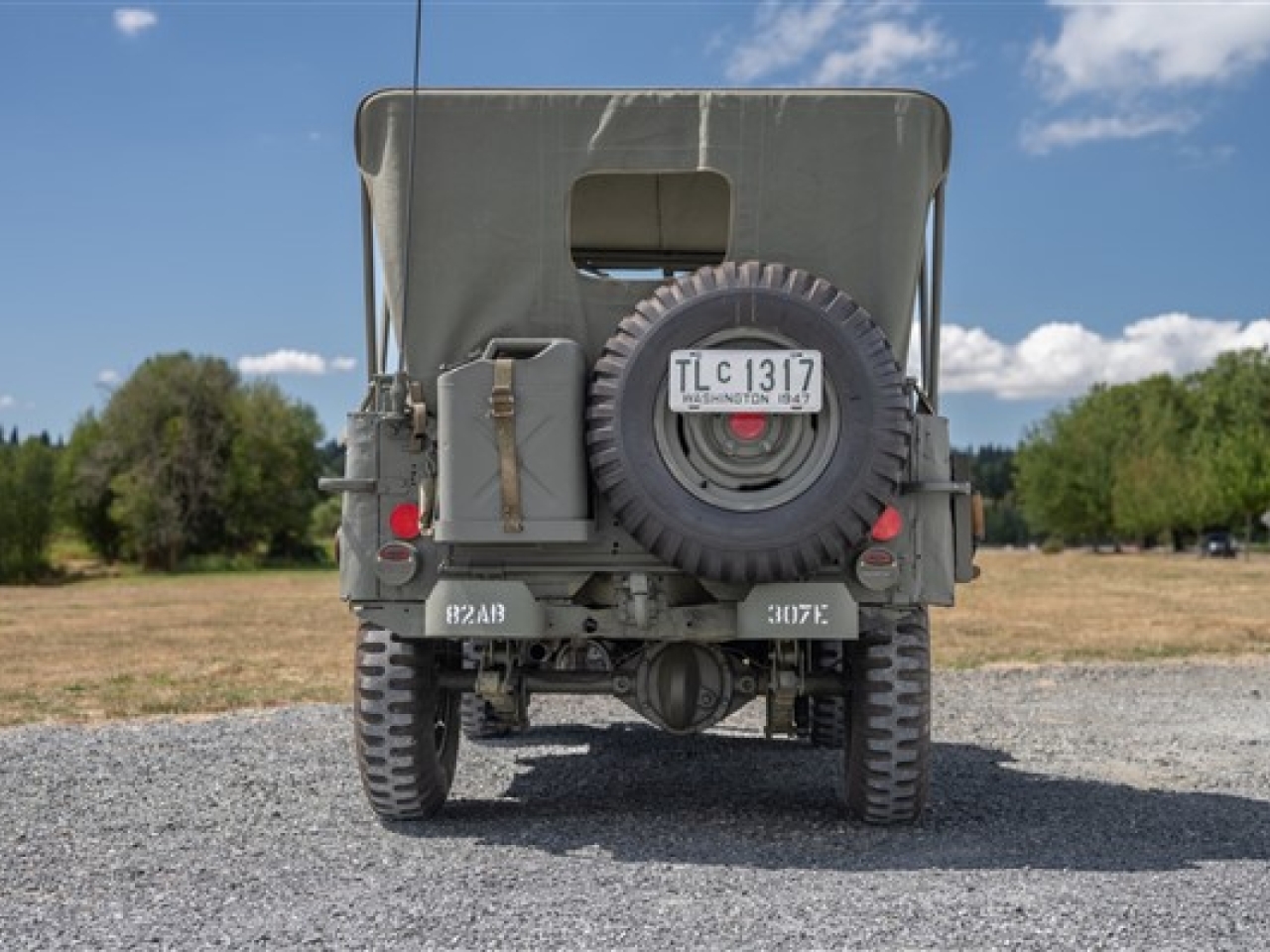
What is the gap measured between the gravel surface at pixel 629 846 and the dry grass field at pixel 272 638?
304 cm

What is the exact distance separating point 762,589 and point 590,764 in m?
2.95

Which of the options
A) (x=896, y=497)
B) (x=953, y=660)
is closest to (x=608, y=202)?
(x=896, y=497)

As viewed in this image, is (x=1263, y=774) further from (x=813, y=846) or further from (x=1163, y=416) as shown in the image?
(x=1163, y=416)

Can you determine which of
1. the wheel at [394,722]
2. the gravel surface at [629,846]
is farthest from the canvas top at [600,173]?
the gravel surface at [629,846]

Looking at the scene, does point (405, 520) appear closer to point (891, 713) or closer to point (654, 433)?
point (654, 433)

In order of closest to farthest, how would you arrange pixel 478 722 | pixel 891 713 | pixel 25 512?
pixel 891 713 → pixel 478 722 → pixel 25 512

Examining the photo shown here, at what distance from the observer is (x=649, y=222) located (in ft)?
25.6

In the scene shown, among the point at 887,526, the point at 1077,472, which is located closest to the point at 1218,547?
the point at 1077,472

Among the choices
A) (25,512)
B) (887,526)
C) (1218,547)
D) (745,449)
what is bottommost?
(1218,547)

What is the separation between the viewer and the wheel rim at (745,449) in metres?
5.59

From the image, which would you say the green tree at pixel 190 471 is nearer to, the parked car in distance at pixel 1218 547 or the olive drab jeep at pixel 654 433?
the parked car in distance at pixel 1218 547

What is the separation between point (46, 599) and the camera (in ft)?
115

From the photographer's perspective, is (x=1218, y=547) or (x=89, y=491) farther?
(x=1218, y=547)

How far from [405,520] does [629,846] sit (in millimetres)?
1612
